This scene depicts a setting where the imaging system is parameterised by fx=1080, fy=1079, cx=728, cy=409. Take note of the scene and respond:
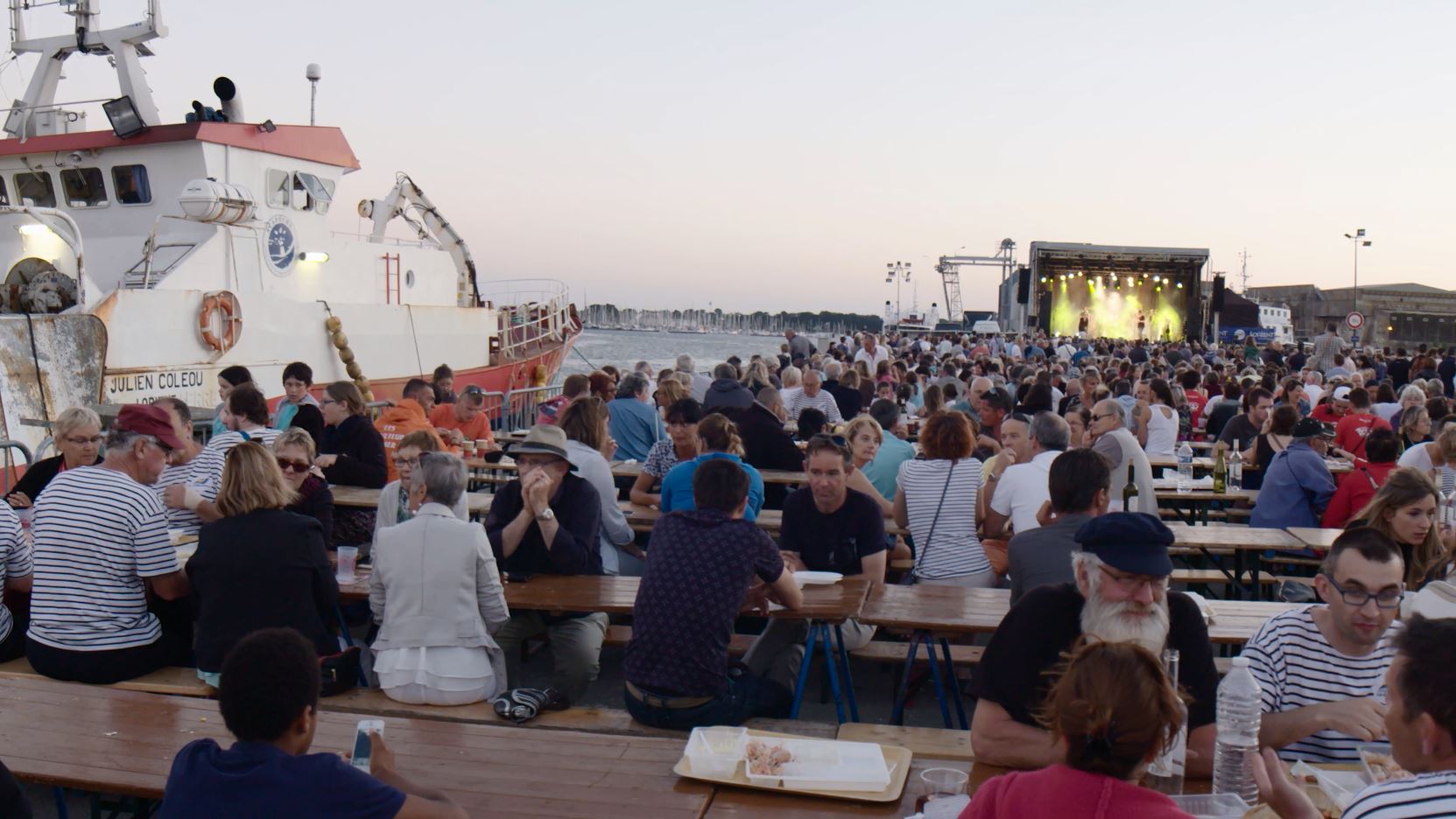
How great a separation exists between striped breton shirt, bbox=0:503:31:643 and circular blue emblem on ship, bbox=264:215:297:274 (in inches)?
474

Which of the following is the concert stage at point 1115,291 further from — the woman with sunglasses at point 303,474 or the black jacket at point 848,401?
the woman with sunglasses at point 303,474

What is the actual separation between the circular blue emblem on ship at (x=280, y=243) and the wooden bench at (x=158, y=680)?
1223 centimetres

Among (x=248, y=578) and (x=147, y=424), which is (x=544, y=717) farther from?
(x=147, y=424)

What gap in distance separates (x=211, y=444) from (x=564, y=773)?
4332 millimetres

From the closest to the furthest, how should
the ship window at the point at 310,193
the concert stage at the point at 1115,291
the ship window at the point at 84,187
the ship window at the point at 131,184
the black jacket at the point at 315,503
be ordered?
the black jacket at the point at 315,503 < the ship window at the point at 131,184 < the ship window at the point at 84,187 < the ship window at the point at 310,193 < the concert stage at the point at 1115,291

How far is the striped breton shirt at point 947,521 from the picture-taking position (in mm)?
5832

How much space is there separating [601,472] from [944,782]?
360 cm

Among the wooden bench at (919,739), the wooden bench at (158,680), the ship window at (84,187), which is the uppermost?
the ship window at (84,187)

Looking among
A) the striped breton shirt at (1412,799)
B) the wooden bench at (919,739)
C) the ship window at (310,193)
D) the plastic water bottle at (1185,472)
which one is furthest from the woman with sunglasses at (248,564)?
the ship window at (310,193)

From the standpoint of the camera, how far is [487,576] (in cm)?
436

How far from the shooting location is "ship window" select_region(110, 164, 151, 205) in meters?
15.2

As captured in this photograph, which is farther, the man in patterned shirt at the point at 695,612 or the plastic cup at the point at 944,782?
the man in patterned shirt at the point at 695,612

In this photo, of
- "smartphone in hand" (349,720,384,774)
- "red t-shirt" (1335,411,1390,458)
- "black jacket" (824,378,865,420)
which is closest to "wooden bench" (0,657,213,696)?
"smartphone in hand" (349,720,384,774)

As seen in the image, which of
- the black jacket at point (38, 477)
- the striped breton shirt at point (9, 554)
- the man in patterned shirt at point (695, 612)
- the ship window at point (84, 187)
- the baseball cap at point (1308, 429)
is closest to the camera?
the man in patterned shirt at point (695, 612)
